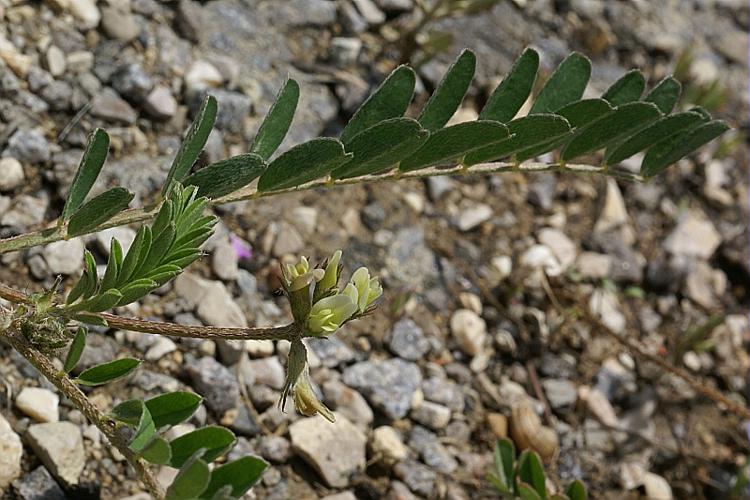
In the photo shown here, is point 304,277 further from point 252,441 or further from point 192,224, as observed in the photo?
point 252,441

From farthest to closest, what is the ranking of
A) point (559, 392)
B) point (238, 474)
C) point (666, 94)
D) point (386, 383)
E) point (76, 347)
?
point (559, 392) → point (386, 383) → point (666, 94) → point (76, 347) → point (238, 474)

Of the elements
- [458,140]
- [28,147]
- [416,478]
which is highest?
[458,140]

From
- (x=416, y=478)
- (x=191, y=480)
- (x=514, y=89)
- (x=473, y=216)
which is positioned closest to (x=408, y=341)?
(x=416, y=478)

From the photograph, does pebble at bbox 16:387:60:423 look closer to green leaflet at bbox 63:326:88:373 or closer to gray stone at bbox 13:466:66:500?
gray stone at bbox 13:466:66:500

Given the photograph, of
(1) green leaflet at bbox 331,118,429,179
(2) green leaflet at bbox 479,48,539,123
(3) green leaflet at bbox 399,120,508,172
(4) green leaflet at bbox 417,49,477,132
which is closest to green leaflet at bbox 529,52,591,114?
(2) green leaflet at bbox 479,48,539,123

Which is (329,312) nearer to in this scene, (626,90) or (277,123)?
(277,123)

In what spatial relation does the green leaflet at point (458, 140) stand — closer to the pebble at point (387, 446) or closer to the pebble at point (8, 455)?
the pebble at point (387, 446)
